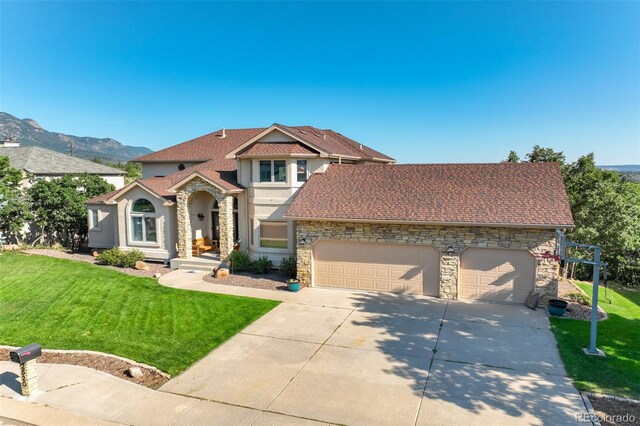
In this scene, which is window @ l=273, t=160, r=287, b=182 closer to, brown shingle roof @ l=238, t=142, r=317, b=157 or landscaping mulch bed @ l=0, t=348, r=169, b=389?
brown shingle roof @ l=238, t=142, r=317, b=157

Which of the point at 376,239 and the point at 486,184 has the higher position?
the point at 486,184

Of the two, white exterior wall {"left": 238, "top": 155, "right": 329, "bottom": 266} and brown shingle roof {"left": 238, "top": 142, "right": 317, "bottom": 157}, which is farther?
white exterior wall {"left": 238, "top": 155, "right": 329, "bottom": 266}

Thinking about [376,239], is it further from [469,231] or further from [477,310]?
A: [477,310]

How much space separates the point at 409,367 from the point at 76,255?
2155cm

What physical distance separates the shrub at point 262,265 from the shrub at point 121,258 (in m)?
6.47

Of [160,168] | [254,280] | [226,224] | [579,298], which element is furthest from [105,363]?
[160,168]

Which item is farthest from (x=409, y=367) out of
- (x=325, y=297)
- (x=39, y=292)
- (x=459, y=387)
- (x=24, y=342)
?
(x=39, y=292)

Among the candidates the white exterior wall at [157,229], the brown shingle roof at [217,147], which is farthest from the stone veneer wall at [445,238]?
the brown shingle roof at [217,147]

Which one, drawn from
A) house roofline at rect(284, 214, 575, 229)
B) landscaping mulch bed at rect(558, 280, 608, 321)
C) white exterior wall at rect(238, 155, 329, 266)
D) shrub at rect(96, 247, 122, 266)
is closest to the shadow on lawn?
landscaping mulch bed at rect(558, 280, 608, 321)

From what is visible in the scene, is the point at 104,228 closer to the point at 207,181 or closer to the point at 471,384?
the point at 207,181

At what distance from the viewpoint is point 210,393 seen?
9.34 metres

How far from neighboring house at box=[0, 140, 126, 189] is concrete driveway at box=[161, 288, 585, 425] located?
2387 centimetres

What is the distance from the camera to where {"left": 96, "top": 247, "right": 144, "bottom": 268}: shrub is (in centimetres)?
2147

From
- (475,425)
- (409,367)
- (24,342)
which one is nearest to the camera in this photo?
(475,425)
